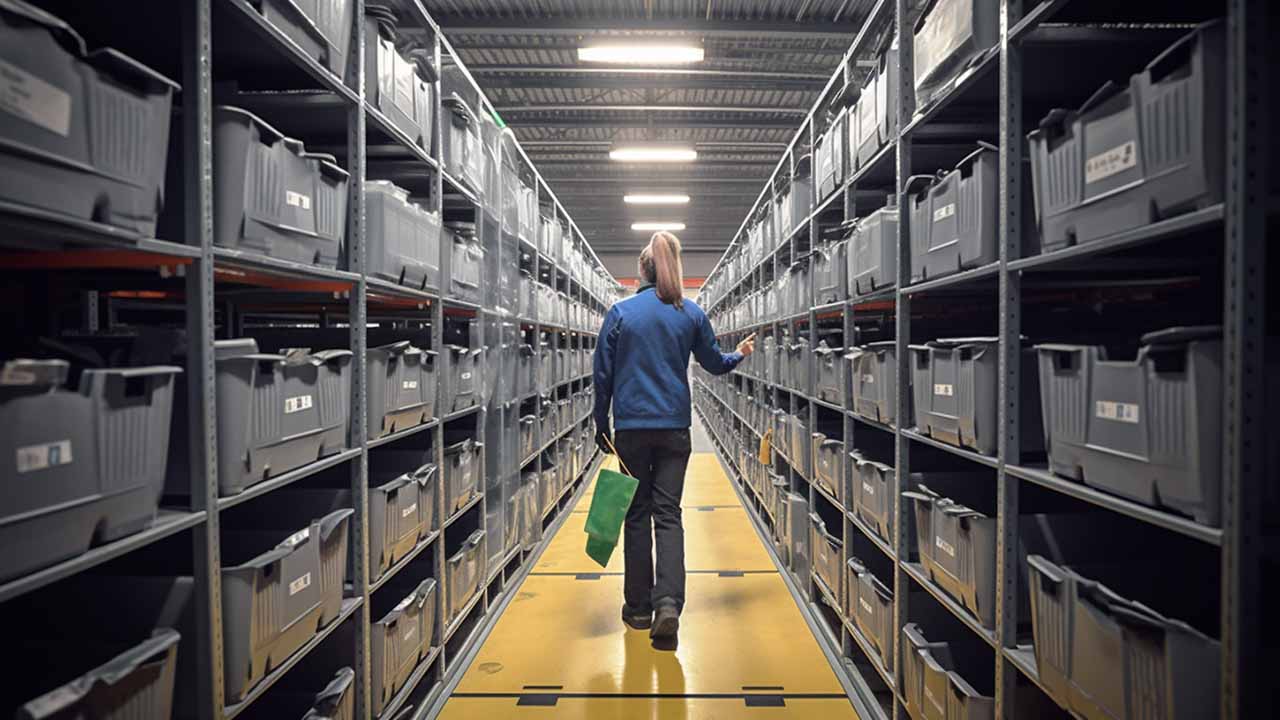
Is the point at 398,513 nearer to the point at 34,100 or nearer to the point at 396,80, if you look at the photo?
the point at 396,80

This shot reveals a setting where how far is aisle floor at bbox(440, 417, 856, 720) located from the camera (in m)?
2.66

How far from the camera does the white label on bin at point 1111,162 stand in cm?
118

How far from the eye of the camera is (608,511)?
10.1ft

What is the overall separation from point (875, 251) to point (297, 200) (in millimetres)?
1966

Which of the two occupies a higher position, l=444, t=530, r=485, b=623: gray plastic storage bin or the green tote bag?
the green tote bag

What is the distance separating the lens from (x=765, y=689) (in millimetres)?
2799

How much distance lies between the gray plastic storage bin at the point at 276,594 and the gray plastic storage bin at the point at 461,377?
0.97 metres

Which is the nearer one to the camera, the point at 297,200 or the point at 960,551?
the point at 297,200

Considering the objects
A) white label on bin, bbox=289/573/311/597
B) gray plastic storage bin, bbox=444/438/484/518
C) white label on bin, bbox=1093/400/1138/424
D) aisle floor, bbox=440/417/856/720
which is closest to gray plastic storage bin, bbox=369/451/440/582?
gray plastic storage bin, bbox=444/438/484/518

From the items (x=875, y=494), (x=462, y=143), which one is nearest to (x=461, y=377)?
(x=462, y=143)

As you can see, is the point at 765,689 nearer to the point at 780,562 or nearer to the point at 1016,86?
the point at 780,562

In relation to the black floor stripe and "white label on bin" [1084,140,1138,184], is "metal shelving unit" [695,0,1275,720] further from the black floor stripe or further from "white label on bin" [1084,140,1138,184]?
the black floor stripe

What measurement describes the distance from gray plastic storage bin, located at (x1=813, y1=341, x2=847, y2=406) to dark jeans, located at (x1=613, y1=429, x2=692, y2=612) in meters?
0.74

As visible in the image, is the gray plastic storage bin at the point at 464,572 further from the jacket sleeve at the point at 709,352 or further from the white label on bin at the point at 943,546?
Answer: the white label on bin at the point at 943,546
